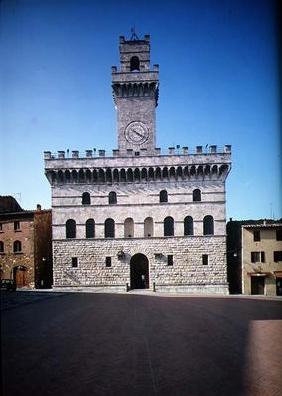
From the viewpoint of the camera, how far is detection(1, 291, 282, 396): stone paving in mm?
8898

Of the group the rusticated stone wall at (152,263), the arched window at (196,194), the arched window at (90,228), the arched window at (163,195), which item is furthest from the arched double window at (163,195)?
the arched window at (90,228)

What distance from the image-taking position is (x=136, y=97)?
125 feet

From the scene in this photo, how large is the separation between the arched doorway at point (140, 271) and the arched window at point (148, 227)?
7.22ft

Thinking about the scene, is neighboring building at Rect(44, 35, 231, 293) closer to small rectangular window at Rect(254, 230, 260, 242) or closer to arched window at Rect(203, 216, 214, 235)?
arched window at Rect(203, 216, 214, 235)

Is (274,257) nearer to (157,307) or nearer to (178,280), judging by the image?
(178,280)

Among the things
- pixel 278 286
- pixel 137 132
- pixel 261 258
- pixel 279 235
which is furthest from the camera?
pixel 137 132

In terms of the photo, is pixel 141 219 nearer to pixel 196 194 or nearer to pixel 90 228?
pixel 90 228

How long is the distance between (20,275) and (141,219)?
13.5 meters

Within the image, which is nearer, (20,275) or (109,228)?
(109,228)

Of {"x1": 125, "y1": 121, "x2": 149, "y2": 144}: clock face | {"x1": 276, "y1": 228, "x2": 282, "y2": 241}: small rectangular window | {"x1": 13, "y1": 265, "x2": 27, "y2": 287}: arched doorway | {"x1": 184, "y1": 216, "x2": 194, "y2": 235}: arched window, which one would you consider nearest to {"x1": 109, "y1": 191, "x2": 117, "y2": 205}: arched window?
{"x1": 125, "y1": 121, "x2": 149, "y2": 144}: clock face

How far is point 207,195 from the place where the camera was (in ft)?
116

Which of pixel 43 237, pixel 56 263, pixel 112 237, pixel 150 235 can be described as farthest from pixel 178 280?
pixel 43 237

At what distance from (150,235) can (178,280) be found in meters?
4.86

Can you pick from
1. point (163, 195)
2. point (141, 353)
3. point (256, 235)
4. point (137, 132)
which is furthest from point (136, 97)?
point (141, 353)
